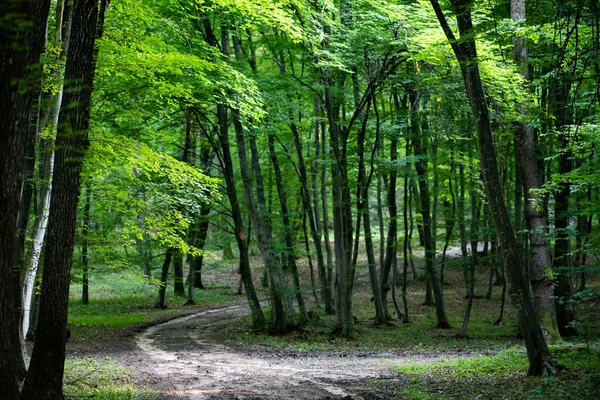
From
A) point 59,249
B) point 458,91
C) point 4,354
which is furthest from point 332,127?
point 4,354

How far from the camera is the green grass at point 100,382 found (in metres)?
7.57

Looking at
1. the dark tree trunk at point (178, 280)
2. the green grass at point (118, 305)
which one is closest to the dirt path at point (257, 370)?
the green grass at point (118, 305)

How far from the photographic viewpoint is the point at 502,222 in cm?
857

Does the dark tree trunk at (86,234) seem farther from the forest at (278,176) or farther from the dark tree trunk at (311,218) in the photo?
the dark tree trunk at (311,218)

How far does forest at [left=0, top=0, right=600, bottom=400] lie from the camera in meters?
6.20

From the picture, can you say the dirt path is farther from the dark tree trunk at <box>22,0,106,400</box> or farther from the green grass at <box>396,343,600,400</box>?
the dark tree trunk at <box>22,0,106,400</box>

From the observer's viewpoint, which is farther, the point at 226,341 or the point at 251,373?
the point at 226,341

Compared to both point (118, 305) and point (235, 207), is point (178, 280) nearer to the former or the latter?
point (118, 305)

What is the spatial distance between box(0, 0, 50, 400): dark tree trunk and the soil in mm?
4429

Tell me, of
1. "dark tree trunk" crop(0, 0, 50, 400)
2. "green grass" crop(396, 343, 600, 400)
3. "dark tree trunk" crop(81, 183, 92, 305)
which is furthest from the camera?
"dark tree trunk" crop(81, 183, 92, 305)

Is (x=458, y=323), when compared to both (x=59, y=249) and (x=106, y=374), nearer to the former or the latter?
(x=106, y=374)

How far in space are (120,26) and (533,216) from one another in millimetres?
9567

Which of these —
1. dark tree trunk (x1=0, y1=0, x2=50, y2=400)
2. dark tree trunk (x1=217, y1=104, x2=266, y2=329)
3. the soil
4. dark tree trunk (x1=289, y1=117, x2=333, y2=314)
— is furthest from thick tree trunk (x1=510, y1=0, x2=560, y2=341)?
dark tree trunk (x1=0, y1=0, x2=50, y2=400)

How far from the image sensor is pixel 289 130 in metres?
20.6
